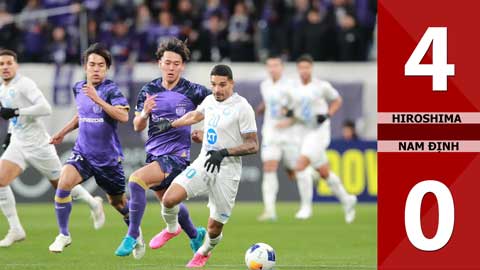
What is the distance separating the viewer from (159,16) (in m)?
25.1

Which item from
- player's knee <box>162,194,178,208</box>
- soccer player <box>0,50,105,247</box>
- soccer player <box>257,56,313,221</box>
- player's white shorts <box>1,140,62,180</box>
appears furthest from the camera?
soccer player <box>257,56,313,221</box>

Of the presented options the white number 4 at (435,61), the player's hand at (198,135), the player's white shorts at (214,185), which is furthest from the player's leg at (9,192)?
the white number 4 at (435,61)

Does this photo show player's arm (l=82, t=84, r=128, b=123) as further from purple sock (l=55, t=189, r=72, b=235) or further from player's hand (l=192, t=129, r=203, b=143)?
purple sock (l=55, t=189, r=72, b=235)

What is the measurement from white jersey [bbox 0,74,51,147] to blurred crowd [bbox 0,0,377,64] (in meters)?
9.17

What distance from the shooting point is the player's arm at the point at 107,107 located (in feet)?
38.7

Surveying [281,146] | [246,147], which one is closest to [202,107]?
[246,147]

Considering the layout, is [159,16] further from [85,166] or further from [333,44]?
[85,166]

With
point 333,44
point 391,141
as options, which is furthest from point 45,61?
point 391,141

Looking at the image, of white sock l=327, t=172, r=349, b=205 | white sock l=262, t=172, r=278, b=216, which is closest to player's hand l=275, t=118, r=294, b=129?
white sock l=262, t=172, r=278, b=216

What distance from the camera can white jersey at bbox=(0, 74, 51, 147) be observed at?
13.7 meters

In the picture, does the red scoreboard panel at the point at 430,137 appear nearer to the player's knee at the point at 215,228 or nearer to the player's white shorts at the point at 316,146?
the player's knee at the point at 215,228

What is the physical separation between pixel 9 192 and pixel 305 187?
6952 millimetres

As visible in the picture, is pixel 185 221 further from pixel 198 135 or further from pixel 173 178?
pixel 198 135

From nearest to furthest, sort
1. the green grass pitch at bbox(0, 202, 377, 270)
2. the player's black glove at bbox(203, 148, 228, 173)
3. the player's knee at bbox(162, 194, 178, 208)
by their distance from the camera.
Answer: the player's black glove at bbox(203, 148, 228, 173) < the player's knee at bbox(162, 194, 178, 208) < the green grass pitch at bbox(0, 202, 377, 270)
